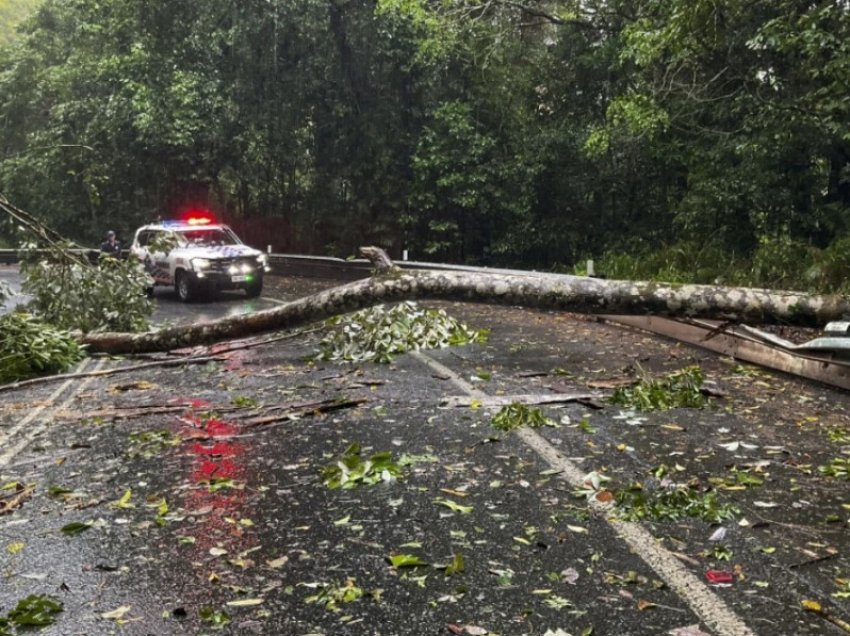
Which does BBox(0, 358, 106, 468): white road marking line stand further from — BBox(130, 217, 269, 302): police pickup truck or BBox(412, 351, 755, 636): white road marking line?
BBox(130, 217, 269, 302): police pickup truck

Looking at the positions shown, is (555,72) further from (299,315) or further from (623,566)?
(623,566)

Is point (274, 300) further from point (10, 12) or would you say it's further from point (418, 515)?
point (10, 12)

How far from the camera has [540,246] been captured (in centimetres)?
2772

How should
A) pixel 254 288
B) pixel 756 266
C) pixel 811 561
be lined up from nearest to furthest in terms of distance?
pixel 811 561 < pixel 756 266 < pixel 254 288

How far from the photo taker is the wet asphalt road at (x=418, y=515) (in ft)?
12.0

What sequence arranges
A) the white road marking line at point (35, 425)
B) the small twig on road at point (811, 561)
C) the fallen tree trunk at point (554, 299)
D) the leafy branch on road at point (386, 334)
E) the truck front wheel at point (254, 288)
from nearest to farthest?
the small twig on road at point (811, 561) < the white road marking line at point (35, 425) < the fallen tree trunk at point (554, 299) < the leafy branch on road at point (386, 334) < the truck front wheel at point (254, 288)

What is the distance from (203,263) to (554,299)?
12717 millimetres

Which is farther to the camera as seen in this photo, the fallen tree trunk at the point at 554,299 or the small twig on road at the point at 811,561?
the fallen tree trunk at the point at 554,299

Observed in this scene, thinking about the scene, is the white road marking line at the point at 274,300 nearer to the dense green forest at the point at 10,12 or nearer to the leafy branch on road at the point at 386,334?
the leafy branch on road at the point at 386,334

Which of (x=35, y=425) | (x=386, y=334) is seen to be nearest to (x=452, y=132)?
(x=386, y=334)

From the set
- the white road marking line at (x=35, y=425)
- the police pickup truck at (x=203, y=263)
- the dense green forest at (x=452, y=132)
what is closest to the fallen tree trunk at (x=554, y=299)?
the white road marking line at (x=35, y=425)

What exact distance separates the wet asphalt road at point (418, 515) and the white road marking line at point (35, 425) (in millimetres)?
40

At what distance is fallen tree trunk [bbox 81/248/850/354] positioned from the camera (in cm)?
675

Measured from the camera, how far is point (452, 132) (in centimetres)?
2641
